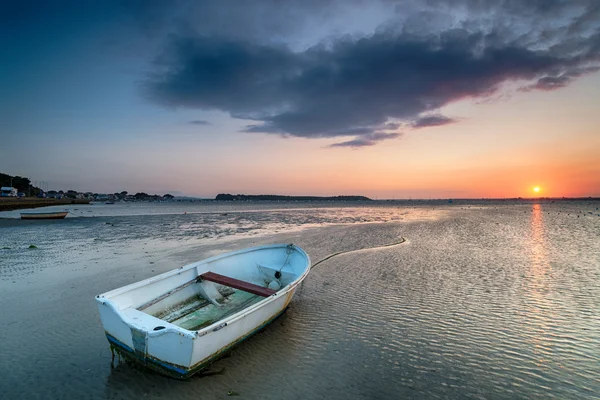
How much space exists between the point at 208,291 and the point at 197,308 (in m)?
0.65

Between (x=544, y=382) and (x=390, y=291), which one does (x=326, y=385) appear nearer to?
(x=544, y=382)

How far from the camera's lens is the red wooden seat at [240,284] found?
770cm

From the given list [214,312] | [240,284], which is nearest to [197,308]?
[214,312]

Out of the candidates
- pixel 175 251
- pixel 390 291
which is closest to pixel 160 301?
pixel 390 291

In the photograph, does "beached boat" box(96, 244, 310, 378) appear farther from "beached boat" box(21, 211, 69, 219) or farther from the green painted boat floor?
"beached boat" box(21, 211, 69, 219)

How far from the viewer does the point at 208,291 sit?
8703mm

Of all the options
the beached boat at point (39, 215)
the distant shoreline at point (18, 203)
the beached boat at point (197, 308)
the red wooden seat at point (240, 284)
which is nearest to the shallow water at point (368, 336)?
the beached boat at point (197, 308)

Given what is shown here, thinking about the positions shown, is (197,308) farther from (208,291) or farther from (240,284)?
(240,284)

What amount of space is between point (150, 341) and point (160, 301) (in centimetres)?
258

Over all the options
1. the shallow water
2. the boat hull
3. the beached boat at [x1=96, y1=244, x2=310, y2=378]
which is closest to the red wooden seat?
the beached boat at [x1=96, y1=244, x2=310, y2=378]

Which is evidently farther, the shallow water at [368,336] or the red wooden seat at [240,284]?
the red wooden seat at [240,284]

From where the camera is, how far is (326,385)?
5.41 meters

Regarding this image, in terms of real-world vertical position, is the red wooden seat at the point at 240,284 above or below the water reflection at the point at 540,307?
above

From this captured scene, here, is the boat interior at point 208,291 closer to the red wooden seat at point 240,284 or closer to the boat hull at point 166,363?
the red wooden seat at point 240,284
